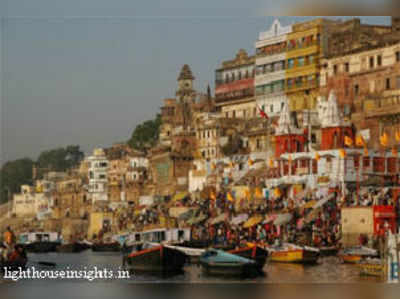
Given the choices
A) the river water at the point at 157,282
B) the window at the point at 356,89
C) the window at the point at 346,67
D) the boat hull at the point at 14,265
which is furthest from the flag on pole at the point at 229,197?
the boat hull at the point at 14,265

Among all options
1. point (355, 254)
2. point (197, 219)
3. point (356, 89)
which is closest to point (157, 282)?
point (197, 219)

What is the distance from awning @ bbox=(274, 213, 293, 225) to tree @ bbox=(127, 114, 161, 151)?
225 centimetres

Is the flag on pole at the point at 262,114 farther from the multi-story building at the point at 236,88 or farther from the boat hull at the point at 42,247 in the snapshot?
the boat hull at the point at 42,247

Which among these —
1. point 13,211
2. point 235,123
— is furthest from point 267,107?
point 13,211

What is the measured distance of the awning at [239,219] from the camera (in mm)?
13968

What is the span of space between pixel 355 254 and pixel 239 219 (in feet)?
7.45

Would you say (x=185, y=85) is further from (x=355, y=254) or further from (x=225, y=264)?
(x=355, y=254)

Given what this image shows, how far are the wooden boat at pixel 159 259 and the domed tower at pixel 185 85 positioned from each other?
80.4 inches

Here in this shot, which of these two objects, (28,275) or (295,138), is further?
(295,138)

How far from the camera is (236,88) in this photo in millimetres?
13117

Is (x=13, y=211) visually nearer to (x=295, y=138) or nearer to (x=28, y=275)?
(x=28, y=275)

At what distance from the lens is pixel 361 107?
14.2 m

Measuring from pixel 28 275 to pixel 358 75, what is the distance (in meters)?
6.30

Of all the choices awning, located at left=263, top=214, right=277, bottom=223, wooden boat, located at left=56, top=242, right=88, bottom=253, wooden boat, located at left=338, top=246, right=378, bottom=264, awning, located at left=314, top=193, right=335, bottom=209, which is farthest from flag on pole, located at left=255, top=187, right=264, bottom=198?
wooden boat, located at left=56, top=242, right=88, bottom=253
